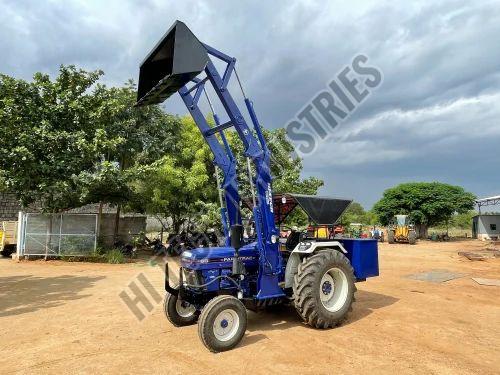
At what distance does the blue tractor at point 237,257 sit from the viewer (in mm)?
5883

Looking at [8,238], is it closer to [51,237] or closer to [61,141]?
[51,237]

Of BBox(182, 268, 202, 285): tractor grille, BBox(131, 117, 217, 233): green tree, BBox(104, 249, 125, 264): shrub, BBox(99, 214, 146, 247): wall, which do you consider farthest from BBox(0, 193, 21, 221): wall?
BBox(182, 268, 202, 285): tractor grille

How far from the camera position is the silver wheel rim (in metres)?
6.90

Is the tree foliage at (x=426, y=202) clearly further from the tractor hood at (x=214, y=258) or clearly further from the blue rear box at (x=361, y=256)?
the tractor hood at (x=214, y=258)

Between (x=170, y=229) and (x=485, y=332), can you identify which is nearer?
(x=485, y=332)

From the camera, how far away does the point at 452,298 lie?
948 cm

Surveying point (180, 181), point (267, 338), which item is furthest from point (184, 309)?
point (180, 181)

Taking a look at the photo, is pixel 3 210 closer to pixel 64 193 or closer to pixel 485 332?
pixel 64 193

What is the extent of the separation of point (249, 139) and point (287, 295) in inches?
107

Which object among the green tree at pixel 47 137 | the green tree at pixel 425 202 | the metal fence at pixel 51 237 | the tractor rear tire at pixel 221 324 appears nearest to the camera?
the tractor rear tire at pixel 221 324

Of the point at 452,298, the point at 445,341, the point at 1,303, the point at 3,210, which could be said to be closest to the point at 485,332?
the point at 445,341

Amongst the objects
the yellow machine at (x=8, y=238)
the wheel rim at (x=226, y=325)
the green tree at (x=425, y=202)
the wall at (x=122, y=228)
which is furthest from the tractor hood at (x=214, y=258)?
the green tree at (x=425, y=202)

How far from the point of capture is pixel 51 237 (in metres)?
16.9

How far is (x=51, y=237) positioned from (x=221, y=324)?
44.4 ft
